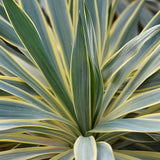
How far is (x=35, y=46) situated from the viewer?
70 cm

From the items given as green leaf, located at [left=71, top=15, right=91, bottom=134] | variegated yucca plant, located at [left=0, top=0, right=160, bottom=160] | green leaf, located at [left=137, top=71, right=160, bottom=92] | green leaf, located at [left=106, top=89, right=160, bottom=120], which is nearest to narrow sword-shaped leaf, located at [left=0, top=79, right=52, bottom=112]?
variegated yucca plant, located at [left=0, top=0, right=160, bottom=160]

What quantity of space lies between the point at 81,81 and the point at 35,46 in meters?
0.16

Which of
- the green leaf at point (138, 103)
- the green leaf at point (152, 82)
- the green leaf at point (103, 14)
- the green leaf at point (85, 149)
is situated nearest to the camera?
the green leaf at point (85, 149)

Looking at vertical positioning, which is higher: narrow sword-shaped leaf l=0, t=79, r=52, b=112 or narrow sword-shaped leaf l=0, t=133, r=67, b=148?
narrow sword-shaped leaf l=0, t=79, r=52, b=112

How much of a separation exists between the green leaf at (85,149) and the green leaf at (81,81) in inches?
4.3

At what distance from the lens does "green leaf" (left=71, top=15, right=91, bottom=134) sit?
0.62 meters

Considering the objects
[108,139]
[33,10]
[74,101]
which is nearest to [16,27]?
[33,10]

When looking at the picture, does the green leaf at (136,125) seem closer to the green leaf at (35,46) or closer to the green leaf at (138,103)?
the green leaf at (138,103)

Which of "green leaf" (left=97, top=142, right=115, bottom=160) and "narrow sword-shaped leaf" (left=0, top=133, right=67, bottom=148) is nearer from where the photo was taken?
"green leaf" (left=97, top=142, right=115, bottom=160)

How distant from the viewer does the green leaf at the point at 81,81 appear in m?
0.62

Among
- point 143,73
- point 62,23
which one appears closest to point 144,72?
point 143,73

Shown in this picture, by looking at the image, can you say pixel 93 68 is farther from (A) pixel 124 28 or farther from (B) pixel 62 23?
(A) pixel 124 28

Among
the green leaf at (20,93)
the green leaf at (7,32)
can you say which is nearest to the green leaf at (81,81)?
the green leaf at (20,93)

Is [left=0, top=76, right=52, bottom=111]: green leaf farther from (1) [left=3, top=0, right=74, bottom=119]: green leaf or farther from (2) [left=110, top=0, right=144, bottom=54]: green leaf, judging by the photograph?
(2) [left=110, top=0, right=144, bottom=54]: green leaf
